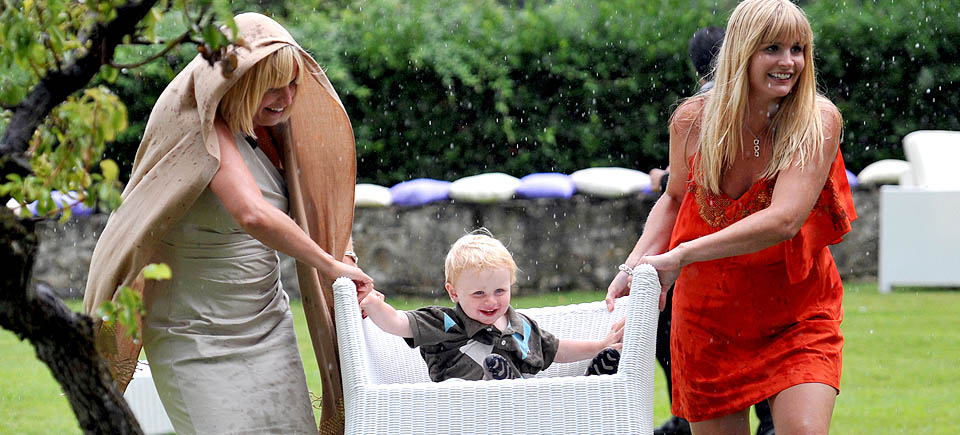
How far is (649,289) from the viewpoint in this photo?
9.89 feet

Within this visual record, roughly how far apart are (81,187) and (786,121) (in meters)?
1.91

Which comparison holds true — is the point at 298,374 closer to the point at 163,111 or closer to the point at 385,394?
the point at 385,394

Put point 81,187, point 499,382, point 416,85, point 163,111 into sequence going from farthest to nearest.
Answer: point 416,85 → point 163,111 → point 499,382 → point 81,187

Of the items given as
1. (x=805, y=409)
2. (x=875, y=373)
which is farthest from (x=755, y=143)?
(x=875, y=373)

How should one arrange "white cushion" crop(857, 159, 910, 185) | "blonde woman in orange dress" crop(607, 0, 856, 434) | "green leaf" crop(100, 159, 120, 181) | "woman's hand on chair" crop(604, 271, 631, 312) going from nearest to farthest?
"green leaf" crop(100, 159, 120, 181) < "blonde woman in orange dress" crop(607, 0, 856, 434) < "woman's hand on chair" crop(604, 271, 631, 312) < "white cushion" crop(857, 159, 910, 185)

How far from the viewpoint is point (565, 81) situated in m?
10.5

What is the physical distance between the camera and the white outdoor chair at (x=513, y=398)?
2.96 meters

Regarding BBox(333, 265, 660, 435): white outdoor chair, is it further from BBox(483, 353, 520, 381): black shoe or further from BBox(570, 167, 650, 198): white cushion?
BBox(570, 167, 650, 198): white cushion


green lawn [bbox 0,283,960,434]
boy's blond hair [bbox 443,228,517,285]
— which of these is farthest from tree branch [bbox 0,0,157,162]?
green lawn [bbox 0,283,960,434]

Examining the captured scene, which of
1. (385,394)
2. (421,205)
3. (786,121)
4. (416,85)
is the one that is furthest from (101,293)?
A: (416,85)

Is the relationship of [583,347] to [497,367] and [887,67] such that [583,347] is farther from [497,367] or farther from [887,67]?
[887,67]

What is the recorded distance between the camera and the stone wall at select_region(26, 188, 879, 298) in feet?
31.1

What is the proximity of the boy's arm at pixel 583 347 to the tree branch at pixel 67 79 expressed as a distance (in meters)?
1.86

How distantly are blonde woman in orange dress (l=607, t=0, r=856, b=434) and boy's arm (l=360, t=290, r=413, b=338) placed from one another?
734 mm
